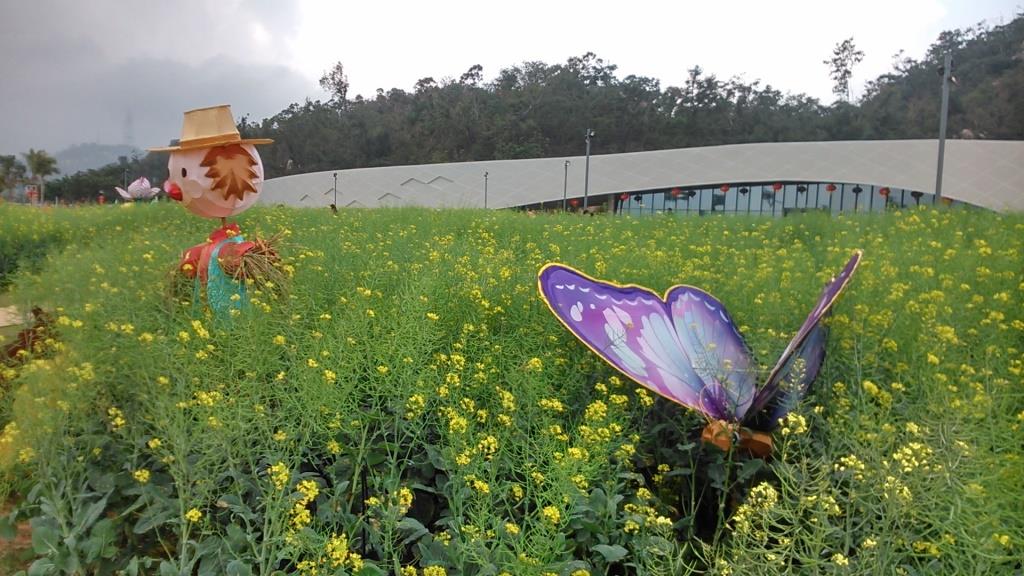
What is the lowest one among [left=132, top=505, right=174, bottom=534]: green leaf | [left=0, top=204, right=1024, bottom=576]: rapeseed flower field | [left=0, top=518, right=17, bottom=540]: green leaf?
[left=0, top=518, right=17, bottom=540]: green leaf

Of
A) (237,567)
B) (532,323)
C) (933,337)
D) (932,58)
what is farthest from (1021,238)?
(932,58)

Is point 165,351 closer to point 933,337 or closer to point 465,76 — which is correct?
point 933,337

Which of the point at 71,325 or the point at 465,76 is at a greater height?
the point at 465,76

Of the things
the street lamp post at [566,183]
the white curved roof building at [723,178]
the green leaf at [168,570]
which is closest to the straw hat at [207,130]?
the green leaf at [168,570]

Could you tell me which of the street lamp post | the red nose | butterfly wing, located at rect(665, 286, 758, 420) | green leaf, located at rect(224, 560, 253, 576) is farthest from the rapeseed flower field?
the street lamp post

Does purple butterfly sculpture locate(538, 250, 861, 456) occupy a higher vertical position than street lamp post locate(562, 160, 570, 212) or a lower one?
lower

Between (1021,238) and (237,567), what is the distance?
5.82 meters

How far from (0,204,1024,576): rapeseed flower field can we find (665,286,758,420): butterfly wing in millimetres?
110

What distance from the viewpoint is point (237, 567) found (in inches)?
60.1

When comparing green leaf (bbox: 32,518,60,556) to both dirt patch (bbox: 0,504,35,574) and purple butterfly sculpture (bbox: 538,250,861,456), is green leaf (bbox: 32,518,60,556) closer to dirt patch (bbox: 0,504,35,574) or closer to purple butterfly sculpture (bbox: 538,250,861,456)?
dirt patch (bbox: 0,504,35,574)

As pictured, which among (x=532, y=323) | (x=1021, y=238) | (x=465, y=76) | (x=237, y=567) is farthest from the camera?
(x=465, y=76)

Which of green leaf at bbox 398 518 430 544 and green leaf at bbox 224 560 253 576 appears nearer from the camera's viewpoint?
green leaf at bbox 224 560 253 576

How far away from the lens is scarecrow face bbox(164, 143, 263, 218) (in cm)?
333

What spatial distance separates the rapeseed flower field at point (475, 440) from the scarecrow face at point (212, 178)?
0.52m
